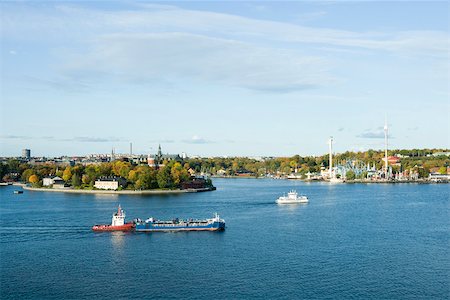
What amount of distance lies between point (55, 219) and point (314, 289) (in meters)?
12.3

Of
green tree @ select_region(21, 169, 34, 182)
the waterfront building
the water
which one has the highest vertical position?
green tree @ select_region(21, 169, 34, 182)

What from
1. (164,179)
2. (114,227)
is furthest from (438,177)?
(114,227)

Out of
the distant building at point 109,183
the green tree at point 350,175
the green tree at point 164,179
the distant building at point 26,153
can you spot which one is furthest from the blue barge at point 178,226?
the distant building at point 26,153

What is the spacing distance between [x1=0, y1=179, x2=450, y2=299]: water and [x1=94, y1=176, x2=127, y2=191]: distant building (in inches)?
500

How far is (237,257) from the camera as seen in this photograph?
1423cm

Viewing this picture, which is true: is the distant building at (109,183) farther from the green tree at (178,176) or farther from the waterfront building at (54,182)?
the waterfront building at (54,182)

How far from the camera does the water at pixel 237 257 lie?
448 inches

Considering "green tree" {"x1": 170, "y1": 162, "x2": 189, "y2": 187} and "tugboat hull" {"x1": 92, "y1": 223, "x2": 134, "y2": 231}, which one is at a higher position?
"green tree" {"x1": 170, "y1": 162, "x2": 189, "y2": 187}

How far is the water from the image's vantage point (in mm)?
11391

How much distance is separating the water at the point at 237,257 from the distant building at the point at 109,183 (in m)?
12.7

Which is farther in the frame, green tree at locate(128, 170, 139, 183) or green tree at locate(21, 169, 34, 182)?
green tree at locate(21, 169, 34, 182)

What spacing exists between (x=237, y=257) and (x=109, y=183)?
23786 millimetres

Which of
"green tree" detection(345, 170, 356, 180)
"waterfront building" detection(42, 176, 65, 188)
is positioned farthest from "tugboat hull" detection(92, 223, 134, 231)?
"green tree" detection(345, 170, 356, 180)

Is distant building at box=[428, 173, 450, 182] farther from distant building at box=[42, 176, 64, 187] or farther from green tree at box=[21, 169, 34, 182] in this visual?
green tree at box=[21, 169, 34, 182]
